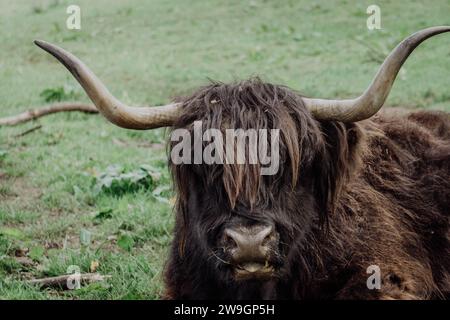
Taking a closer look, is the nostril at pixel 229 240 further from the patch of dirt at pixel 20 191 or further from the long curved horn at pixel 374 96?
the patch of dirt at pixel 20 191

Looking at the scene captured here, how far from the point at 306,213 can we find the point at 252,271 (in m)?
0.64

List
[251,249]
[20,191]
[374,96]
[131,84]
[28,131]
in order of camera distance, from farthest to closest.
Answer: [131,84] < [28,131] < [20,191] < [374,96] < [251,249]

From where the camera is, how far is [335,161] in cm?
354

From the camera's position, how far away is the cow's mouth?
285 centimetres

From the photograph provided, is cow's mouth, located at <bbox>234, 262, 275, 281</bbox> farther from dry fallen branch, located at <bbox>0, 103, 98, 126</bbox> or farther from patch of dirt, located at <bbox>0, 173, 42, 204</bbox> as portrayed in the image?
dry fallen branch, located at <bbox>0, 103, 98, 126</bbox>

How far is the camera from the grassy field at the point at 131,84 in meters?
4.63

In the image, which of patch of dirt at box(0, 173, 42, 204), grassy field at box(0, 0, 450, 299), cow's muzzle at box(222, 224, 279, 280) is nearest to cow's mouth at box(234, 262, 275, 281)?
cow's muzzle at box(222, 224, 279, 280)

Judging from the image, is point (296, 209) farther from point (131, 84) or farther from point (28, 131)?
point (131, 84)

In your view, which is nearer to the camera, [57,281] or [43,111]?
[57,281]

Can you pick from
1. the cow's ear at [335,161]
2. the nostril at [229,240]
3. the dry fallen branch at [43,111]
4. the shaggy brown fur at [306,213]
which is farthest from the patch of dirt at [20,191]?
the nostril at [229,240]

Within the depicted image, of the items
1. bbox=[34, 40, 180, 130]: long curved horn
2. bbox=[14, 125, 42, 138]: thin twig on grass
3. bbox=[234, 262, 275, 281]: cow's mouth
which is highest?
bbox=[34, 40, 180, 130]: long curved horn

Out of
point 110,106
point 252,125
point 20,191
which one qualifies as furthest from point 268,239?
point 20,191

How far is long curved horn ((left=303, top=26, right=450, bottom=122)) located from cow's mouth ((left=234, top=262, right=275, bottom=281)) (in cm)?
90
